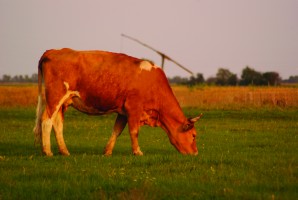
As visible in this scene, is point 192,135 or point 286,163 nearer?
point 286,163

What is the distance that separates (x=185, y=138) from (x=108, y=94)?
2.47 meters

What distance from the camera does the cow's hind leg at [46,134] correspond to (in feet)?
41.7

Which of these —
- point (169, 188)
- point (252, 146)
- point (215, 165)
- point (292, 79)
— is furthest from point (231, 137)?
point (292, 79)

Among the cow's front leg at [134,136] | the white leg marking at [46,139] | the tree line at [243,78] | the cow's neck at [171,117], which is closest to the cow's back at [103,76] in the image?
the cow's neck at [171,117]

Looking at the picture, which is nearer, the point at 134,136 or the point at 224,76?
the point at 134,136

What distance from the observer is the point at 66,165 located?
1030cm

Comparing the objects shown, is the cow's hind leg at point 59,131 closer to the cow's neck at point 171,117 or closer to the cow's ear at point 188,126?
the cow's neck at point 171,117

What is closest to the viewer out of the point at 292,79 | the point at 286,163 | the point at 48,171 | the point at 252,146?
the point at 48,171

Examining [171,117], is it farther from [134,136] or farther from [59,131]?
[59,131]

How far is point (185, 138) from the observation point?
45.8 feet

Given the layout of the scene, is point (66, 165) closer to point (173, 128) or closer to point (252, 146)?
point (173, 128)

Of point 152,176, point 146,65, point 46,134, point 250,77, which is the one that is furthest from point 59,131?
point 250,77

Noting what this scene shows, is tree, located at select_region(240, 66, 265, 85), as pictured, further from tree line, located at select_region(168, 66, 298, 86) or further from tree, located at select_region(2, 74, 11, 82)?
tree, located at select_region(2, 74, 11, 82)

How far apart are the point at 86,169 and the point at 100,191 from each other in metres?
2.37
